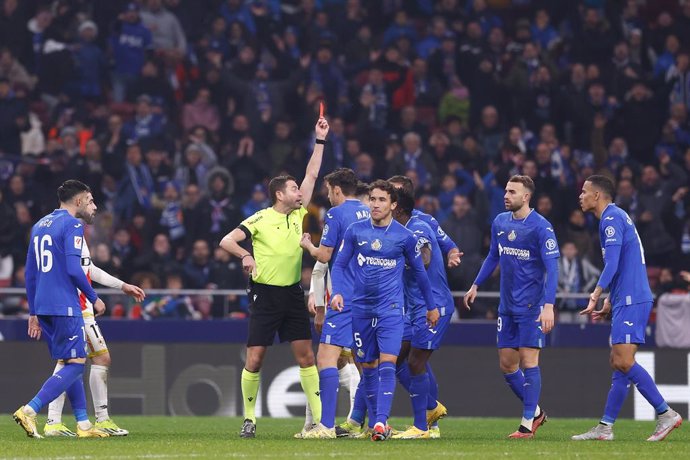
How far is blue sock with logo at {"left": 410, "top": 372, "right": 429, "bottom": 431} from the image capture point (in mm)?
12594

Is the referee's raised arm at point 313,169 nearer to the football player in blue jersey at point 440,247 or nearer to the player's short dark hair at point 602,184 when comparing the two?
the football player in blue jersey at point 440,247

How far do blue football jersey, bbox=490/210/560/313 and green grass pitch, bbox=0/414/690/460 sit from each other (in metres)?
1.27


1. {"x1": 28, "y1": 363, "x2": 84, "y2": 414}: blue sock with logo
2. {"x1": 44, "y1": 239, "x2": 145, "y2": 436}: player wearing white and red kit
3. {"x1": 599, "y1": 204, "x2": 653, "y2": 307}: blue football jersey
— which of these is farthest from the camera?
{"x1": 44, "y1": 239, "x2": 145, "y2": 436}: player wearing white and red kit

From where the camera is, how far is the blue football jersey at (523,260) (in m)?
12.7

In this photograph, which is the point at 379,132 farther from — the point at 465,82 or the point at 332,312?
the point at 332,312

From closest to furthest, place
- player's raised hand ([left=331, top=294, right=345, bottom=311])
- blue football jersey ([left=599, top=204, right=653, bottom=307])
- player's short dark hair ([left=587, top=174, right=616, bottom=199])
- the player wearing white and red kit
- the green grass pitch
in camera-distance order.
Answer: the green grass pitch
player's raised hand ([left=331, top=294, right=345, bottom=311])
blue football jersey ([left=599, top=204, right=653, bottom=307])
player's short dark hair ([left=587, top=174, right=616, bottom=199])
the player wearing white and red kit

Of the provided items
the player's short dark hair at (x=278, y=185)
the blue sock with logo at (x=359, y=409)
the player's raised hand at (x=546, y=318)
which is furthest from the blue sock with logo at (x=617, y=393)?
the player's short dark hair at (x=278, y=185)

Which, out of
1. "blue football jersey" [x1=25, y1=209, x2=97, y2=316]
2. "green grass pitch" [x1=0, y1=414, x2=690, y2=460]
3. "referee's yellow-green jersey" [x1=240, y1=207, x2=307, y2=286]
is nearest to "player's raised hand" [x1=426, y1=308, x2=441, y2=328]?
"green grass pitch" [x1=0, y1=414, x2=690, y2=460]

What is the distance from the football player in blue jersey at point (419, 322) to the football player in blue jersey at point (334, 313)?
1.50 ft

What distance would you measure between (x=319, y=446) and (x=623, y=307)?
3.03m

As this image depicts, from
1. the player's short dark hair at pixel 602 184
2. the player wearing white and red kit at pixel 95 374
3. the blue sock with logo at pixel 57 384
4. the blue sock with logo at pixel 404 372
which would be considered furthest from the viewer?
the blue sock with logo at pixel 404 372

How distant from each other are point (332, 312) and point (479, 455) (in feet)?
7.06

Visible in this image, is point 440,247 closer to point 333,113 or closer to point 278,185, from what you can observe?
point 278,185

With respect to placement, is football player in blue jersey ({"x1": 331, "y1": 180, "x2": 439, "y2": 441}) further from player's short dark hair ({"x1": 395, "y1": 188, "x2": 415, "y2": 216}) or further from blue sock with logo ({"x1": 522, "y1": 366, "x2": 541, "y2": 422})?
blue sock with logo ({"x1": 522, "y1": 366, "x2": 541, "y2": 422})
